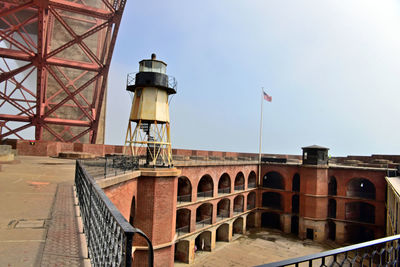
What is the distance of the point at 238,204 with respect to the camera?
29.0 meters

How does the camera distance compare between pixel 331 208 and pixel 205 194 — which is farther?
pixel 331 208

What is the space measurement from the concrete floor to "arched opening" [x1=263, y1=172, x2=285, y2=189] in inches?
256

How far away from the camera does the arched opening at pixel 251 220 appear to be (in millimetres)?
30578

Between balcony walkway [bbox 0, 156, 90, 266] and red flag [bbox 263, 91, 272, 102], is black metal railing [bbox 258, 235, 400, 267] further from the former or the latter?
red flag [bbox 263, 91, 272, 102]

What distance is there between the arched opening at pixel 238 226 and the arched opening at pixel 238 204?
2.97 feet

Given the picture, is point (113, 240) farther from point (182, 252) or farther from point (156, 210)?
point (182, 252)

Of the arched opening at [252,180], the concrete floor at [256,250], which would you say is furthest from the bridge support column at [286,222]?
the arched opening at [252,180]

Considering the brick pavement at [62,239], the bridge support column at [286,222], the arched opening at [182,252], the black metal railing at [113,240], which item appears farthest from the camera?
the bridge support column at [286,222]

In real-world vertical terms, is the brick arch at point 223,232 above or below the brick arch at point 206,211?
below

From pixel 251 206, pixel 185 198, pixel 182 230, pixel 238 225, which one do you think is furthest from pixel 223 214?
pixel 185 198

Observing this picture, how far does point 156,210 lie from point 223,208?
47.0ft

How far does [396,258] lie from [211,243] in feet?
68.3

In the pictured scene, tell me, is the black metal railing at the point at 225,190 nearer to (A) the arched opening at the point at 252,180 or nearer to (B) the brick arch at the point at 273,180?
(A) the arched opening at the point at 252,180

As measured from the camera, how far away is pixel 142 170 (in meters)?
13.1
